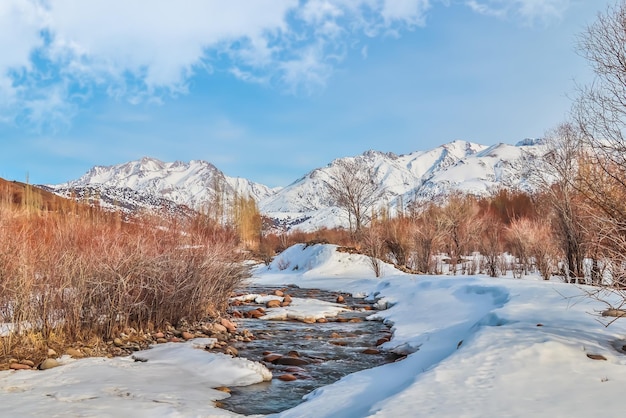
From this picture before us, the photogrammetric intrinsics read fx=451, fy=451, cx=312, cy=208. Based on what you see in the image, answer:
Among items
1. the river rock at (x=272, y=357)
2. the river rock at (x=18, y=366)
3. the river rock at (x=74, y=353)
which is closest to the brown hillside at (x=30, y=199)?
the river rock at (x=74, y=353)

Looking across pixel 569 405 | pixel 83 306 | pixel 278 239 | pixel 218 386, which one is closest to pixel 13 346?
pixel 83 306

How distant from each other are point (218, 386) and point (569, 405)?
424cm

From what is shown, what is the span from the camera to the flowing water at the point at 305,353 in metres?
5.84

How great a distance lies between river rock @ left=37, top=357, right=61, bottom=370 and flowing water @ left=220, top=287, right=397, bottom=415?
259 cm

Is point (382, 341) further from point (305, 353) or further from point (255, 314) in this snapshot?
point (255, 314)

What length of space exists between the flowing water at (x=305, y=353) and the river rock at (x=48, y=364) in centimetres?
259

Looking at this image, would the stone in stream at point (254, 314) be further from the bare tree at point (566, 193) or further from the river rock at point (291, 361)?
the bare tree at point (566, 193)

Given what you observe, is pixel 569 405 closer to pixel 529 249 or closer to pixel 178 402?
pixel 178 402

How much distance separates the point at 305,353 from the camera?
338 inches

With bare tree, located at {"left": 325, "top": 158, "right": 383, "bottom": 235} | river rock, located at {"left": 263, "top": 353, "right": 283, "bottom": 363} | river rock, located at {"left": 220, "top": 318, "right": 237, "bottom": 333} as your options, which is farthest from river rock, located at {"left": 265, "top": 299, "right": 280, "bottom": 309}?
bare tree, located at {"left": 325, "top": 158, "right": 383, "bottom": 235}

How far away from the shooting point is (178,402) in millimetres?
5203

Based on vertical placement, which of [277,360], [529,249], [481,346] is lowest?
[277,360]

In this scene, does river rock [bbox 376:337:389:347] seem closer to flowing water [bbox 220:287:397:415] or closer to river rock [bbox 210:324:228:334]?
flowing water [bbox 220:287:397:415]

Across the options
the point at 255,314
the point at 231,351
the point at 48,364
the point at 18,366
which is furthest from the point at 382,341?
the point at 18,366
